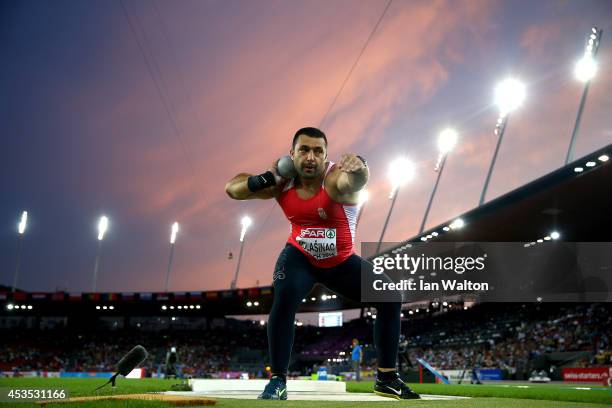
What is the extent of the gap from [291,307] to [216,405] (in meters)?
1.12

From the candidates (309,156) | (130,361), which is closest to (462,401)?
(309,156)

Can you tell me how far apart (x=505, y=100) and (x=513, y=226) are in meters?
6.62

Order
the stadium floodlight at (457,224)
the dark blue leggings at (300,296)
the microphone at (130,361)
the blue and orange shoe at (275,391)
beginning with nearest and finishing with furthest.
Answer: the blue and orange shoe at (275,391) < the dark blue leggings at (300,296) < the microphone at (130,361) < the stadium floodlight at (457,224)

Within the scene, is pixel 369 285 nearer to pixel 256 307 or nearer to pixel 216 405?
pixel 216 405

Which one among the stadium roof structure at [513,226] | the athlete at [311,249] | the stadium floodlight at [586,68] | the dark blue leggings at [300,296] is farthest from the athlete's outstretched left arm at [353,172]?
the stadium floodlight at [586,68]

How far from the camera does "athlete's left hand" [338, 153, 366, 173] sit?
3.93 metres

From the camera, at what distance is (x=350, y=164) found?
3955 millimetres

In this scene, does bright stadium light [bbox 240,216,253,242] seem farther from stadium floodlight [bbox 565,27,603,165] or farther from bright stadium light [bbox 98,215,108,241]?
stadium floodlight [bbox 565,27,603,165]

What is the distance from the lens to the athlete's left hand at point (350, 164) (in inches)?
155

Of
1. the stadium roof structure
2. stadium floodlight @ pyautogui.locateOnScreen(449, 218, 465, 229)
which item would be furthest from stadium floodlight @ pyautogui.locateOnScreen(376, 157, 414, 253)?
stadium floodlight @ pyautogui.locateOnScreen(449, 218, 465, 229)

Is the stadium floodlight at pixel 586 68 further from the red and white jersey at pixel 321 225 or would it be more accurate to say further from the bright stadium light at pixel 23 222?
the bright stadium light at pixel 23 222

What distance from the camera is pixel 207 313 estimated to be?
60.0 meters

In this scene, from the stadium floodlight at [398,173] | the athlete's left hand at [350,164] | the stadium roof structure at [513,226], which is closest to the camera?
the athlete's left hand at [350,164]

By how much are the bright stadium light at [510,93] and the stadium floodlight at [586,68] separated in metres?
2.81
